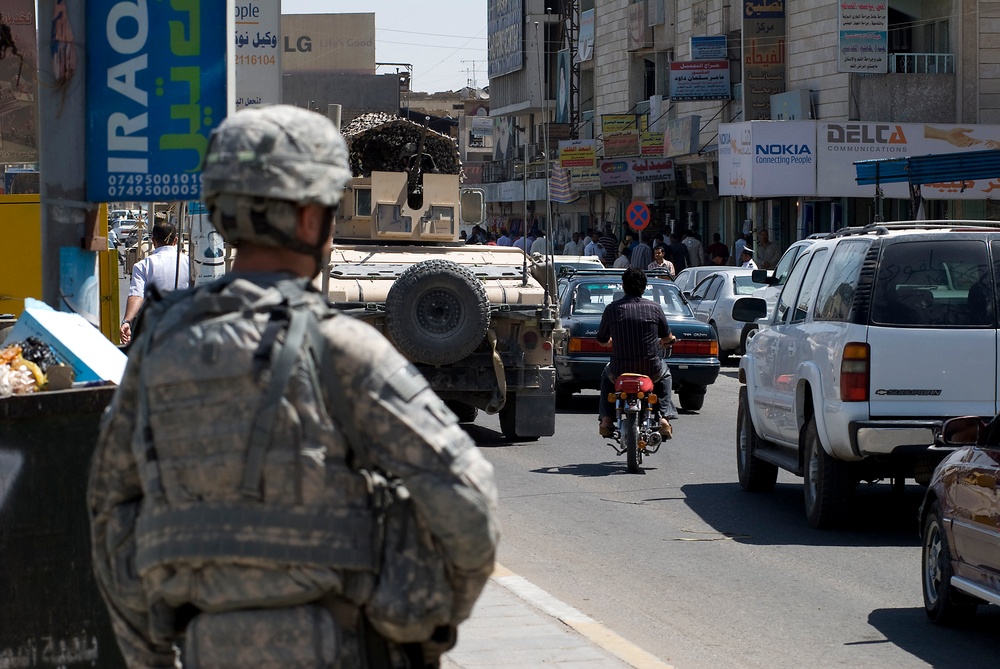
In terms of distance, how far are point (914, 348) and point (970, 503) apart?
→ 2.32 metres

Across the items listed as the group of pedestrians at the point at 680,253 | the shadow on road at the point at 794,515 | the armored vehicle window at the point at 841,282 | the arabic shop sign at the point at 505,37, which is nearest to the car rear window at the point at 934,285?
the armored vehicle window at the point at 841,282

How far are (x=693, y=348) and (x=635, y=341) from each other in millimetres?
4772

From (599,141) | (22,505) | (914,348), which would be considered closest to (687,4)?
(599,141)

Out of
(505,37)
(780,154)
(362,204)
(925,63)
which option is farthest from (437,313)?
(505,37)

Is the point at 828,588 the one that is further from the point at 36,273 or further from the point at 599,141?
the point at 599,141

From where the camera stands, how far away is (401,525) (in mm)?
2826

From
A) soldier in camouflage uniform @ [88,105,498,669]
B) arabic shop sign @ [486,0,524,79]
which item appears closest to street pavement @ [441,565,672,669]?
soldier in camouflage uniform @ [88,105,498,669]

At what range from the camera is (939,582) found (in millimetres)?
7211

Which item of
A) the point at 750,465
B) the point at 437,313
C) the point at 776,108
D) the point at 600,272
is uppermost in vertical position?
the point at 776,108

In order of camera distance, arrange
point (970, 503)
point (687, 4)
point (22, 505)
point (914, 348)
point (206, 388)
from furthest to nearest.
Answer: point (687, 4) → point (914, 348) → point (970, 503) → point (22, 505) → point (206, 388)

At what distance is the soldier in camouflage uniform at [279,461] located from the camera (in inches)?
109

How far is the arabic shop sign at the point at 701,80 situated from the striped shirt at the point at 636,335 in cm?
2770

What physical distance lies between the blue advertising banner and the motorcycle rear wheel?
6883 millimetres

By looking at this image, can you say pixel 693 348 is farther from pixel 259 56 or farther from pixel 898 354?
pixel 259 56
